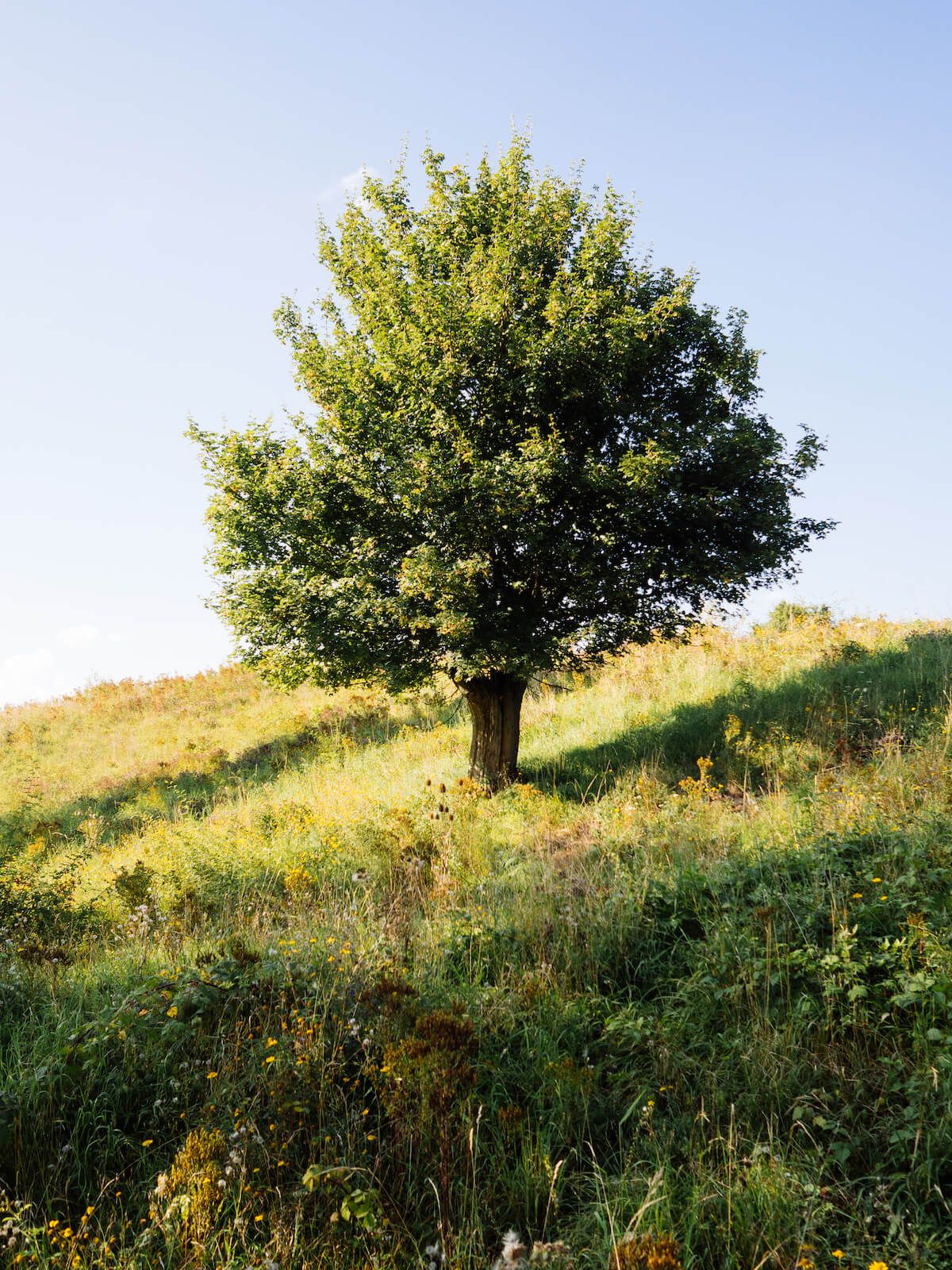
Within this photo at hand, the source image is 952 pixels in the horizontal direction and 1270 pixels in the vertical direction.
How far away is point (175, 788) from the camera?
20453 mm

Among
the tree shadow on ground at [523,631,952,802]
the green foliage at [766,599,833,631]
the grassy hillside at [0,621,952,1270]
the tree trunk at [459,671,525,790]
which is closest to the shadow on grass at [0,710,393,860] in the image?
the tree trunk at [459,671,525,790]

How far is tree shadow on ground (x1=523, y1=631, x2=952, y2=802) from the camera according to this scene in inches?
503

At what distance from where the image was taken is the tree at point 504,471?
39.9 feet

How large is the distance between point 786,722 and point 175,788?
15.2m

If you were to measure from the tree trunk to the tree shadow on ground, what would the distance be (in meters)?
0.77

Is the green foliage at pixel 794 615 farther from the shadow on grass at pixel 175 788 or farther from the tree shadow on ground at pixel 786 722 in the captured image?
the shadow on grass at pixel 175 788

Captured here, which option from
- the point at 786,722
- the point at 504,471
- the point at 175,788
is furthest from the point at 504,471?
the point at 175,788

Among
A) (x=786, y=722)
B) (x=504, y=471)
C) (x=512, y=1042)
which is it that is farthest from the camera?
(x=786, y=722)

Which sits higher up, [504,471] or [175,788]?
[504,471]

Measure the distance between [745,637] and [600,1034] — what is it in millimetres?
16185

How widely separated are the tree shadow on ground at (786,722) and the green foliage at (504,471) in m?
2.34

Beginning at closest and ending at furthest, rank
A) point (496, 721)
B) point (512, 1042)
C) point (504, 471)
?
point (512, 1042), point (504, 471), point (496, 721)

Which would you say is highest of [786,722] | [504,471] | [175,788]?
[504,471]

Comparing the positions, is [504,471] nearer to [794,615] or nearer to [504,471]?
[504,471]
